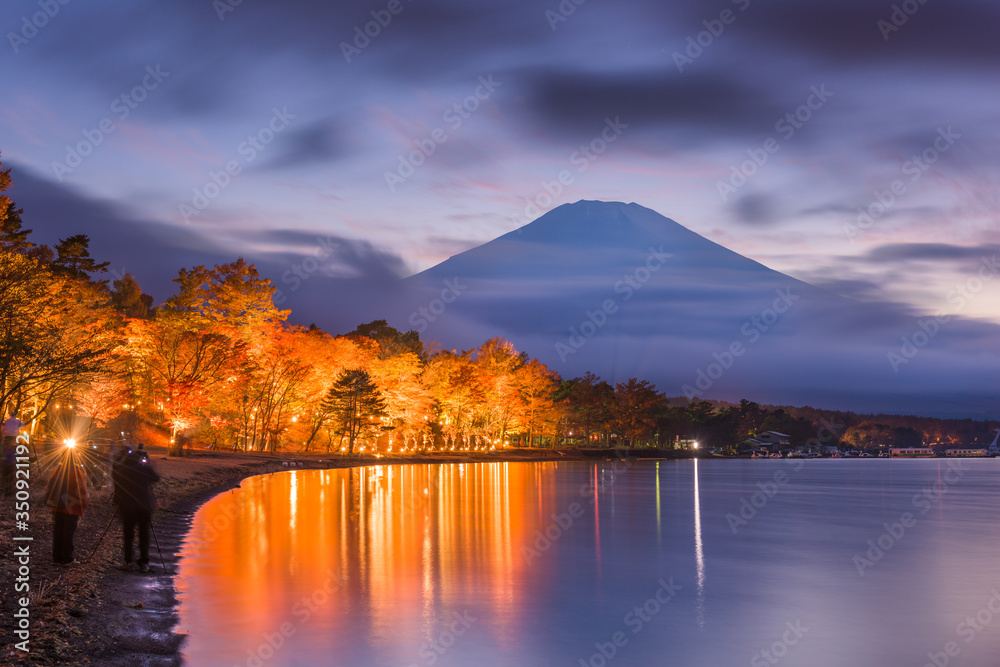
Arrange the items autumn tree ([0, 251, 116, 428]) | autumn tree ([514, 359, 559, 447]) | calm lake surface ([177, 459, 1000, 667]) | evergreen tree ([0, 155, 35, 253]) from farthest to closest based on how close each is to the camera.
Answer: autumn tree ([514, 359, 559, 447])
evergreen tree ([0, 155, 35, 253])
autumn tree ([0, 251, 116, 428])
calm lake surface ([177, 459, 1000, 667])

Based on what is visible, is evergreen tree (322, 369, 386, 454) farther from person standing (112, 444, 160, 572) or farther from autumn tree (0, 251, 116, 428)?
person standing (112, 444, 160, 572)

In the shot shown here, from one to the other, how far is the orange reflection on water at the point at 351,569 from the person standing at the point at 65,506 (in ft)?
6.94

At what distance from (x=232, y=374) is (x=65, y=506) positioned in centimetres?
Result: 4816

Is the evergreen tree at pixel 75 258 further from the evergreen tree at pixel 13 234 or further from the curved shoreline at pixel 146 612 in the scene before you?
the curved shoreline at pixel 146 612

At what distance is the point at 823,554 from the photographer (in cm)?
2361

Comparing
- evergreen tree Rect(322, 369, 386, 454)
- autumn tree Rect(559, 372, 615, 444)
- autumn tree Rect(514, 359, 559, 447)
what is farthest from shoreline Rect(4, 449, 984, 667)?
autumn tree Rect(559, 372, 615, 444)

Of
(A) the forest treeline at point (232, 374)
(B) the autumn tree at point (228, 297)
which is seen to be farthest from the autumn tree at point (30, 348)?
(B) the autumn tree at point (228, 297)

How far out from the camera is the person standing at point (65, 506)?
14086 mm

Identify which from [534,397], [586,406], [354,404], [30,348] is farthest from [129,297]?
[30,348]

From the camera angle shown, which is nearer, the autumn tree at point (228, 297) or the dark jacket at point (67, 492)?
the dark jacket at point (67, 492)

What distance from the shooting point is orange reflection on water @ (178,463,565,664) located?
12547 millimetres

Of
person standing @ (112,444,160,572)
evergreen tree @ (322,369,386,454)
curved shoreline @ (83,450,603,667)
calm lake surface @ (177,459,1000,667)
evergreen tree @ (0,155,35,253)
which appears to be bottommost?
calm lake surface @ (177,459,1000,667)

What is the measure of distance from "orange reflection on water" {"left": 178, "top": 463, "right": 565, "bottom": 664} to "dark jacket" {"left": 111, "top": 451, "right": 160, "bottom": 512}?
172cm

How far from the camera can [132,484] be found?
16.0 metres
